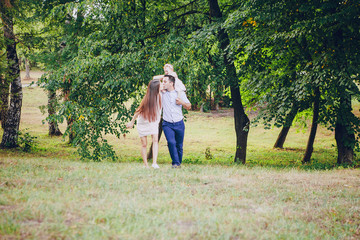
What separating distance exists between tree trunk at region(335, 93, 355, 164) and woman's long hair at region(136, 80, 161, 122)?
646 centimetres

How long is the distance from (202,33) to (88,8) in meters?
4.24

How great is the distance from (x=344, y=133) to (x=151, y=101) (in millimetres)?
7917

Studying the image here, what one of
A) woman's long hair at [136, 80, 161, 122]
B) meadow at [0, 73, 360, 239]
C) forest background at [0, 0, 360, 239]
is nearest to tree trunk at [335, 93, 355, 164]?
forest background at [0, 0, 360, 239]

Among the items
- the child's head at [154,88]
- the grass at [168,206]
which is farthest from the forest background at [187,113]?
the child's head at [154,88]

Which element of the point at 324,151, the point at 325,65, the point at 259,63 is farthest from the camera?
the point at 324,151

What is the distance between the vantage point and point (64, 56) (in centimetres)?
1393

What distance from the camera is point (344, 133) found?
37.3 feet

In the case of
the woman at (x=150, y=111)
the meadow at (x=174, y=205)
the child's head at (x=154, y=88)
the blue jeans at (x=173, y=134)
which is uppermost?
the child's head at (x=154, y=88)

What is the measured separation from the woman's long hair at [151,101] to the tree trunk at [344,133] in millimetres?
6456

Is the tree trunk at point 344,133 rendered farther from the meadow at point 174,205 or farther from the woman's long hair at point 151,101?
the woman's long hair at point 151,101

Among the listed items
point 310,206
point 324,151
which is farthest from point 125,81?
point 324,151

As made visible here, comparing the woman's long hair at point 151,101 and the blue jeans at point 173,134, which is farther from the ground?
the woman's long hair at point 151,101

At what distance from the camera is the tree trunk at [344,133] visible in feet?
34.4

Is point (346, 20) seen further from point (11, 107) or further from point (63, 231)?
point (11, 107)
